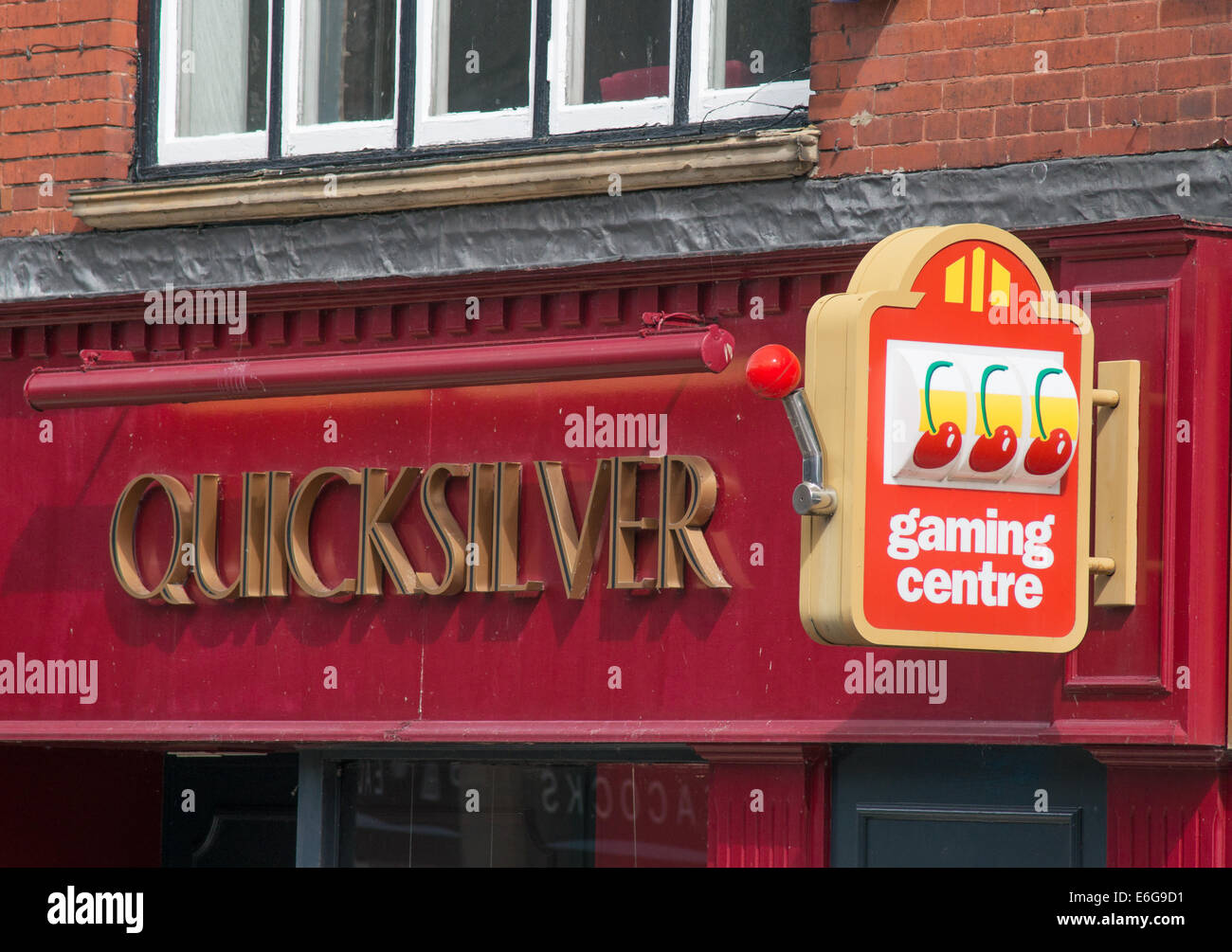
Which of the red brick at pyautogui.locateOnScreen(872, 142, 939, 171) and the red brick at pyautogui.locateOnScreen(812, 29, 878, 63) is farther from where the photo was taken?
the red brick at pyautogui.locateOnScreen(812, 29, 878, 63)

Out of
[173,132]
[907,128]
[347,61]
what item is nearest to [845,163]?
[907,128]

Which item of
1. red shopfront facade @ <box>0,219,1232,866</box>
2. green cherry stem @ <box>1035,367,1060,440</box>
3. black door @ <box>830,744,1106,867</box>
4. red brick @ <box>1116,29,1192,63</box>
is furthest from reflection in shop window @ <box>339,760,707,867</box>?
red brick @ <box>1116,29,1192,63</box>

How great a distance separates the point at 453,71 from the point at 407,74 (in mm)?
180

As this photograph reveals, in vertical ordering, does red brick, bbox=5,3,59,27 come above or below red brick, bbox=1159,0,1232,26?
above

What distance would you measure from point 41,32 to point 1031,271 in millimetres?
4537

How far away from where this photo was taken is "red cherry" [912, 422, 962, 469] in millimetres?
6477

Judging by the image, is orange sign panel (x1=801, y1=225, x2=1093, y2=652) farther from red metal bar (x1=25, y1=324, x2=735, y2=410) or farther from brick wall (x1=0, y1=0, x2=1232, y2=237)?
red metal bar (x1=25, y1=324, x2=735, y2=410)

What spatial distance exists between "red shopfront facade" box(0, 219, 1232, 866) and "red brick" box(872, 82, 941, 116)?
598mm

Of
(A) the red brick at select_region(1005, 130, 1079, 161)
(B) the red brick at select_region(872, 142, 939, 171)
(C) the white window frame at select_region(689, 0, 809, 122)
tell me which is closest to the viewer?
(A) the red brick at select_region(1005, 130, 1079, 161)

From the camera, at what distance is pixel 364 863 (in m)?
9.07

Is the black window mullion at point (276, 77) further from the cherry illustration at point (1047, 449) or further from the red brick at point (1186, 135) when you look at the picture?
the cherry illustration at point (1047, 449)

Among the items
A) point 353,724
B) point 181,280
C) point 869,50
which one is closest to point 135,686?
point 353,724

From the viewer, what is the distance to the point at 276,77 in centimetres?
A: 902

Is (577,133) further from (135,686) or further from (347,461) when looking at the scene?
(135,686)
